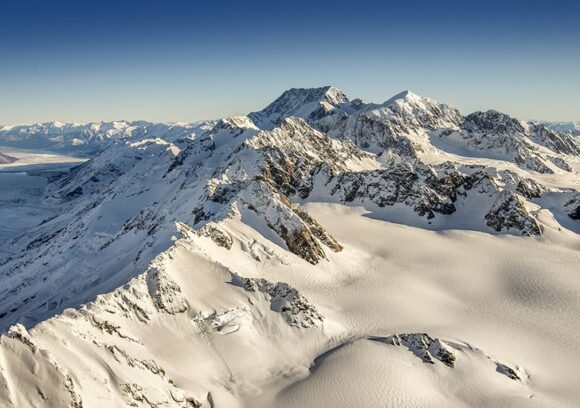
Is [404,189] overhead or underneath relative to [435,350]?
overhead

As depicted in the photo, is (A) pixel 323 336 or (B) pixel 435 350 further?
(A) pixel 323 336

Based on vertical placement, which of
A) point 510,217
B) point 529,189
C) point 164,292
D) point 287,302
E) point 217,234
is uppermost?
point 217,234

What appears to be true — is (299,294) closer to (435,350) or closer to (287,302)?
(287,302)

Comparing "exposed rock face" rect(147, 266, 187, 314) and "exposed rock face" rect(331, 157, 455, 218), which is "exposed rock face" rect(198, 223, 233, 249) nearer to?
"exposed rock face" rect(147, 266, 187, 314)

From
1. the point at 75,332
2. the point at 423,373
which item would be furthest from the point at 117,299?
the point at 423,373

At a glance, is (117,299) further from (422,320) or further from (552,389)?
(552,389)

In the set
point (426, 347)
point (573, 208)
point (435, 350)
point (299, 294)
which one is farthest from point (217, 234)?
point (573, 208)

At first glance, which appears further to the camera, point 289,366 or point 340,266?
point 340,266
